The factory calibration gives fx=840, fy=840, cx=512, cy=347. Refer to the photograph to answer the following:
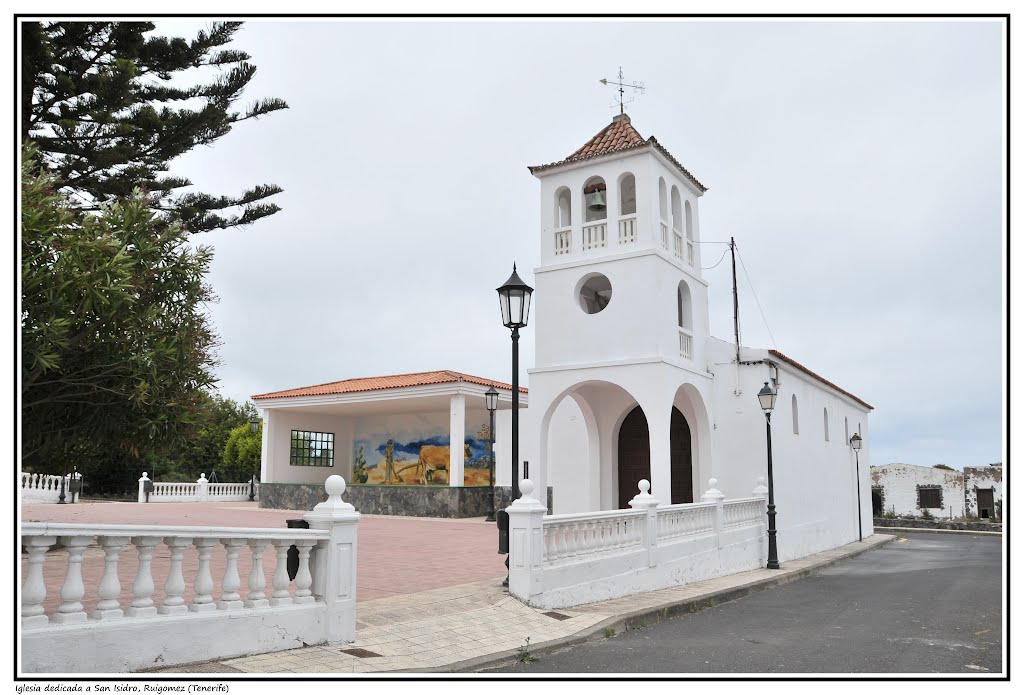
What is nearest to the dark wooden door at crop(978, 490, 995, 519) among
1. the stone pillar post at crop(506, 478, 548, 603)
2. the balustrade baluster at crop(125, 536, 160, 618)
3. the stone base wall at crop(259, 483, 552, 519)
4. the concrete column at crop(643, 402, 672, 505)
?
the stone base wall at crop(259, 483, 552, 519)

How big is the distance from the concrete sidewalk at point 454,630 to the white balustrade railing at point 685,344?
598 cm

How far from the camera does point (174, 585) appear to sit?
5.79 metres

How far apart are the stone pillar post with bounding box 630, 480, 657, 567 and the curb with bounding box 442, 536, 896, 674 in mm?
826

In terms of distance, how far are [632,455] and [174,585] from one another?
1233 centimetres

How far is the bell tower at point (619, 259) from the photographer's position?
15.2m

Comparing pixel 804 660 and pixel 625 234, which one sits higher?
pixel 625 234

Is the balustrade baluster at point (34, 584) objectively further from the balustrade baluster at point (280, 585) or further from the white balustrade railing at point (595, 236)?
the white balustrade railing at point (595, 236)

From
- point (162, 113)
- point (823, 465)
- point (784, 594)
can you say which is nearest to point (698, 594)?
point (784, 594)

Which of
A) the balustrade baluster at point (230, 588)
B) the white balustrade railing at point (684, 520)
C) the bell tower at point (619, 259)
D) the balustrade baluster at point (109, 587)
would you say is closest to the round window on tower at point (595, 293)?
the bell tower at point (619, 259)

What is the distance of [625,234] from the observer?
15805 millimetres

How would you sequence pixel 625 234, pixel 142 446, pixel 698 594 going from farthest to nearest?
pixel 625 234 → pixel 698 594 → pixel 142 446

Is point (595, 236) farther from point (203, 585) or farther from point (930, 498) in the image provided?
point (930, 498)

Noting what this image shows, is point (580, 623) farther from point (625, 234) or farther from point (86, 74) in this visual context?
point (86, 74)
